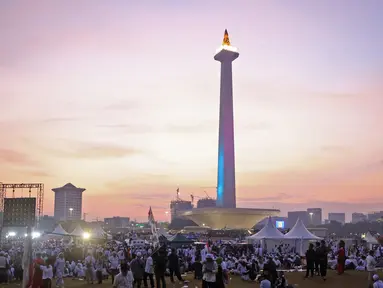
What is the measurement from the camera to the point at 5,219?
76.1 ft

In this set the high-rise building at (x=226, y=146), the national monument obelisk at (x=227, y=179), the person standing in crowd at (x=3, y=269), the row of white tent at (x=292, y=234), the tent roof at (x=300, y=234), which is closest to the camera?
the person standing in crowd at (x=3, y=269)

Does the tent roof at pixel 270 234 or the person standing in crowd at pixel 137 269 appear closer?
the person standing in crowd at pixel 137 269

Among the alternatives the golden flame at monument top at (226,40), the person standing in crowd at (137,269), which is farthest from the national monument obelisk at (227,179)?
the person standing in crowd at (137,269)

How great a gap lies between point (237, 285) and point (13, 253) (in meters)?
15.3

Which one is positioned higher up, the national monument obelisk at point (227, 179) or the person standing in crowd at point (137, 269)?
the national monument obelisk at point (227, 179)

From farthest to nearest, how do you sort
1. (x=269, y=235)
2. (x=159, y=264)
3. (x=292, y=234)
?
(x=269, y=235) → (x=292, y=234) → (x=159, y=264)

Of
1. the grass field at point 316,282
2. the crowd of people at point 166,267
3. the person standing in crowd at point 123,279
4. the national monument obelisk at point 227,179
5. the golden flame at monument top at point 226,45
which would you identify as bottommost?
the grass field at point 316,282

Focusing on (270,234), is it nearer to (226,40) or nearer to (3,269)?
(3,269)

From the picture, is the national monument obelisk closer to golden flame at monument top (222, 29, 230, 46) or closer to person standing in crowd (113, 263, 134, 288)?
golden flame at monument top (222, 29, 230, 46)

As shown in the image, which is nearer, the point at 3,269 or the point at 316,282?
the point at 316,282

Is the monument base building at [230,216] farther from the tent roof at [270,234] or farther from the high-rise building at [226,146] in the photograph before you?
the tent roof at [270,234]

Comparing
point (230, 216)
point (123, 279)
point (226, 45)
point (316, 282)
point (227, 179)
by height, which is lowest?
point (316, 282)

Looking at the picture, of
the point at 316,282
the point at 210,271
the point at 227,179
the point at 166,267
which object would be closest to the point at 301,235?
the point at 316,282

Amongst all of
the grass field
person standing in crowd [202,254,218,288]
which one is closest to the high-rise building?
the grass field
